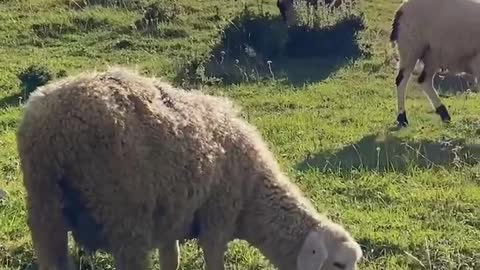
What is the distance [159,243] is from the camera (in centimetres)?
659

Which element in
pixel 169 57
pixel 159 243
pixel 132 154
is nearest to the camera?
pixel 132 154

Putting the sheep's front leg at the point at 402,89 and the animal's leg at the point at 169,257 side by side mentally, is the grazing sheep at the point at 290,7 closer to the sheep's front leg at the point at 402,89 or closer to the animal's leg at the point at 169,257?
the sheep's front leg at the point at 402,89

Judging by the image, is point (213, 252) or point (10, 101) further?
point (10, 101)

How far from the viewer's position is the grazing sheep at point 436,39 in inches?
518

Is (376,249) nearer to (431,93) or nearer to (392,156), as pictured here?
(392,156)

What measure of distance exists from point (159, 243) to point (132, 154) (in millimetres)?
813

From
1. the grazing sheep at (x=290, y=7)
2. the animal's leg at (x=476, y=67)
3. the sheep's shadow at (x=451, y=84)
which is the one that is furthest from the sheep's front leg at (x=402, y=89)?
the grazing sheep at (x=290, y=7)

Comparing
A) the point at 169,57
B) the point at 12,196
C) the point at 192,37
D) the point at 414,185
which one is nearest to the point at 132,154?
the point at 12,196

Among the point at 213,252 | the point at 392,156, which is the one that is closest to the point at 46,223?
the point at 213,252

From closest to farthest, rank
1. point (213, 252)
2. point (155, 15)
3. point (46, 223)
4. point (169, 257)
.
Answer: point (46, 223) → point (213, 252) → point (169, 257) → point (155, 15)

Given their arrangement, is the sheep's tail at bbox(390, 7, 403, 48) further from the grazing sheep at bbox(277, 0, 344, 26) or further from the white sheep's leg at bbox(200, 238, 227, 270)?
the white sheep's leg at bbox(200, 238, 227, 270)

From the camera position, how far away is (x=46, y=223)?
601 cm

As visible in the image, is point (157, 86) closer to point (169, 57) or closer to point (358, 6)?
point (169, 57)

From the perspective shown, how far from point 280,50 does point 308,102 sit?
3.46 metres
